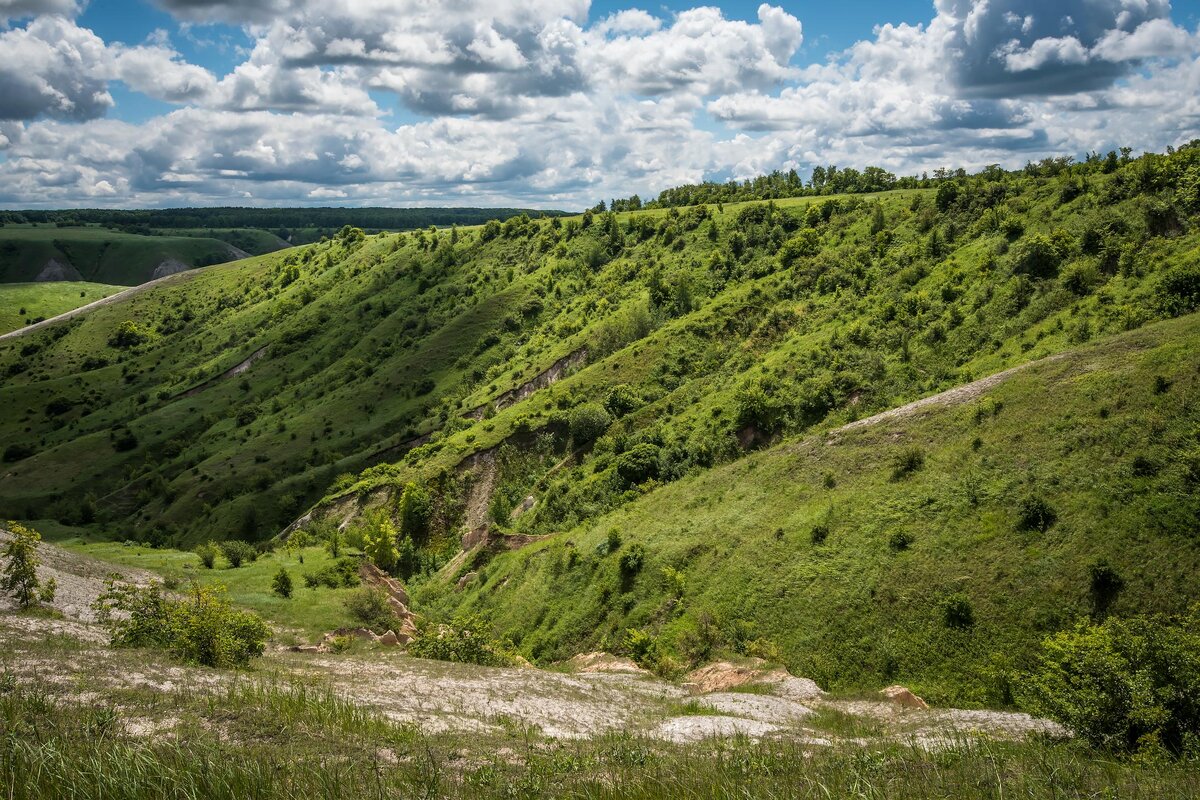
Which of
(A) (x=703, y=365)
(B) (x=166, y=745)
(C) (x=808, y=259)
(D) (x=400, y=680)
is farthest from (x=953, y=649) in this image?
(C) (x=808, y=259)

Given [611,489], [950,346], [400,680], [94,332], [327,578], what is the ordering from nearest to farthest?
[400,680], [327,578], [950,346], [611,489], [94,332]

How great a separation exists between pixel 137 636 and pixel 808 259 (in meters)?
81.8

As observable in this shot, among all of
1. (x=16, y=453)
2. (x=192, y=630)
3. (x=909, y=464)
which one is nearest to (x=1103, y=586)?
(x=909, y=464)

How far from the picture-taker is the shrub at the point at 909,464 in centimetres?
3956

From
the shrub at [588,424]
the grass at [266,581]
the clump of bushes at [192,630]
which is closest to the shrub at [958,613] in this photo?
the clump of bushes at [192,630]

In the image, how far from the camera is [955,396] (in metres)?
44.2

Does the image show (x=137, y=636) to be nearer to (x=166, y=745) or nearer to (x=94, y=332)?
(x=166, y=745)

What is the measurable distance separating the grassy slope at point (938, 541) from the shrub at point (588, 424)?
→ 1008 inches

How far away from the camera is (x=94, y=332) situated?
→ 191125 mm

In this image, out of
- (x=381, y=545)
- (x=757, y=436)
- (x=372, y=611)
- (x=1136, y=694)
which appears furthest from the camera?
(x=381, y=545)

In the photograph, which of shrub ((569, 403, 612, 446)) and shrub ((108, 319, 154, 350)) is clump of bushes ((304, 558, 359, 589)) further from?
shrub ((108, 319, 154, 350))

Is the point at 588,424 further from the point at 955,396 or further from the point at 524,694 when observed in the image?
the point at 524,694

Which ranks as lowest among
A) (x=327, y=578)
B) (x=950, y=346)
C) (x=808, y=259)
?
(x=327, y=578)

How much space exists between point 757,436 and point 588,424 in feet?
72.5
